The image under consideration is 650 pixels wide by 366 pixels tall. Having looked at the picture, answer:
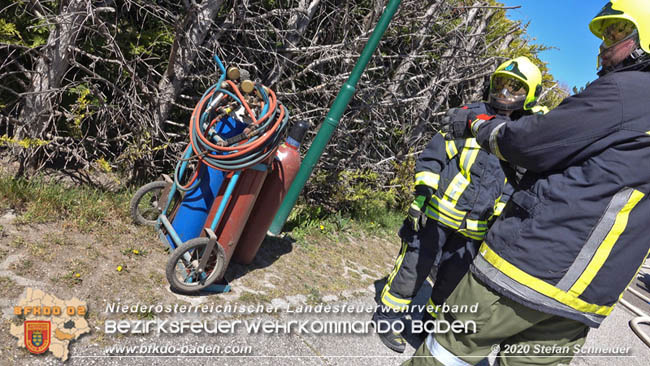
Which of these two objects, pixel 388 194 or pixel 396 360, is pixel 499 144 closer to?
pixel 396 360

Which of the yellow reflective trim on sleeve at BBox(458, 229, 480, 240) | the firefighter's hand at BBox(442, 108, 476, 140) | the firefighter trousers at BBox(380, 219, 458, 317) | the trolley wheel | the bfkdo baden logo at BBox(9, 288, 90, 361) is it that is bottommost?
the bfkdo baden logo at BBox(9, 288, 90, 361)

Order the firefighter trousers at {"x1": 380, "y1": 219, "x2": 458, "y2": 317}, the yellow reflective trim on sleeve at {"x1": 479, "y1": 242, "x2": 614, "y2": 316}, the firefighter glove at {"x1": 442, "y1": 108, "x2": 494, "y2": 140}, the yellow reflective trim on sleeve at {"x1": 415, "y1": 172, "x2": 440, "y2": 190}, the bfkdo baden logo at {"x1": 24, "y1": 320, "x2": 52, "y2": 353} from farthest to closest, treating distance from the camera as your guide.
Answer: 1. the firefighter trousers at {"x1": 380, "y1": 219, "x2": 458, "y2": 317}
2. the yellow reflective trim on sleeve at {"x1": 415, "y1": 172, "x2": 440, "y2": 190}
3. the firefighter glove at {"x1": 442, "y1": 108, "x2": 494, "y2": 140}
4. the bfkdo baden logo at {"x1": 24, "y1": 320, "x2": 52, "y2": 353}
5. the yellow reflective trim on sleeve at {"x1": 479, "y1": 242, "x2": 614, "y2": 316}

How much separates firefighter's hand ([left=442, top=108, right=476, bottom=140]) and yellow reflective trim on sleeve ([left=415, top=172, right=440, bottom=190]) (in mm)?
283

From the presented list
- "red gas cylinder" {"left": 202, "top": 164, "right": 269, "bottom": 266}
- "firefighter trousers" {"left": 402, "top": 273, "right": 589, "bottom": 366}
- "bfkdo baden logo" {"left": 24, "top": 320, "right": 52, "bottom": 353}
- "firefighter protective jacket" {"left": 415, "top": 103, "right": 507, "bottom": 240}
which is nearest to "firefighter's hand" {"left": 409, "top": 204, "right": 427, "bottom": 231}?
"firefighter protective jacket" {"left": 415, "top": 103, "right": 507, "bottom": 240}

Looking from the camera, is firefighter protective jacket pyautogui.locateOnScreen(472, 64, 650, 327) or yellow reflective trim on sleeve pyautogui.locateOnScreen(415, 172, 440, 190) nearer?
firefighter protective jacket pyautogui.locateOnScreen(472, 64, 650, 327)

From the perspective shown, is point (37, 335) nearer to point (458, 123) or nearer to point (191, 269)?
point (191, 269)

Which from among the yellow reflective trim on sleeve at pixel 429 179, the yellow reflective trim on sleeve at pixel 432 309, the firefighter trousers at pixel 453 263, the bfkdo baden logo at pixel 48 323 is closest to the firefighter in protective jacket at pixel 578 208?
the yellow reflective trim on sleeve at pixel 429 179

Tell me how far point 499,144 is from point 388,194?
332cm

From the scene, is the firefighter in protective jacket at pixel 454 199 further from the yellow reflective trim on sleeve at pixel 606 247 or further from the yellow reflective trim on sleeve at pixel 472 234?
the yellow reflective trim on sleeve at pixel 606 247

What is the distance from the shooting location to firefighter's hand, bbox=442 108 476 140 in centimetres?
238

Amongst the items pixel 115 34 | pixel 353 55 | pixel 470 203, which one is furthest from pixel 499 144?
pixel 115 34

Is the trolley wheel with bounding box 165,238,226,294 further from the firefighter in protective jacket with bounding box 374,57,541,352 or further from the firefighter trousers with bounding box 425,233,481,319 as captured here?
the firefighter trousers with bounding box 425,233,481,319

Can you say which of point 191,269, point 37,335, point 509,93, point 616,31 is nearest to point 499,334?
point 616,31

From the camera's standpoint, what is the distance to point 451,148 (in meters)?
2.66
